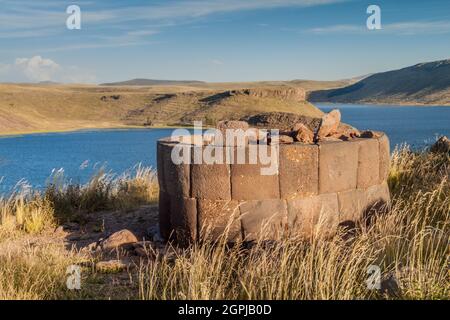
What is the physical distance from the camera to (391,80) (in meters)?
164

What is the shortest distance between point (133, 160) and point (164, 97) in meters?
54.8

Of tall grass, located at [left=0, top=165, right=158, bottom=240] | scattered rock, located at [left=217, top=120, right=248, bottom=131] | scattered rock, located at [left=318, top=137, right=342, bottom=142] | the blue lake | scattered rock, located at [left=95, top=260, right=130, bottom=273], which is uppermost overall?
scattered rock, located at [left=217, top=120, right=248, bottom=131]

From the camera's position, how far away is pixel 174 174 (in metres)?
7.34

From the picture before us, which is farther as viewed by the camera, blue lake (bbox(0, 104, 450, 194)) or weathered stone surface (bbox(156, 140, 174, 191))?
blue lake (bbox(0, 104, 450, 194))

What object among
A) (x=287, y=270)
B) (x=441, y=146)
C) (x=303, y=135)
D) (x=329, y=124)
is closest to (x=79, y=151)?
(x=441, y=146)

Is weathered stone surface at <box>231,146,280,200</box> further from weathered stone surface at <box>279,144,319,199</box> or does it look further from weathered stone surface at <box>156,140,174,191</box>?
weathered stone surface at <box>156,140,174,191</box>

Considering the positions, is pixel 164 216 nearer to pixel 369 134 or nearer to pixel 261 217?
pixel 261 217

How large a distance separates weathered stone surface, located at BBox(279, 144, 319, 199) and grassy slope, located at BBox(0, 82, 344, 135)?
65.6 m

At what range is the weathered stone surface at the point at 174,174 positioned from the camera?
719 cm

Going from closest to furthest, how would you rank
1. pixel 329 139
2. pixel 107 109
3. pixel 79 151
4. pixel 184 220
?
1. pixel 184 220
2. pixel 329 139
3. pixel 79 151
4. pixel 107 109

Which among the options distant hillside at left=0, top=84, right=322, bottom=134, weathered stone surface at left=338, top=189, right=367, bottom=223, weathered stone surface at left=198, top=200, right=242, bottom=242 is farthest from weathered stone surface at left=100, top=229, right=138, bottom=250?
distant hillside at left=0, top=84, right=322, bottom=134

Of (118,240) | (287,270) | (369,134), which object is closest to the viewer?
(287,270)

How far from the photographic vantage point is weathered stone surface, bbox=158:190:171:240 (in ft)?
25.3

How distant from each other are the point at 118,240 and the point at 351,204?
3152 millimetres
